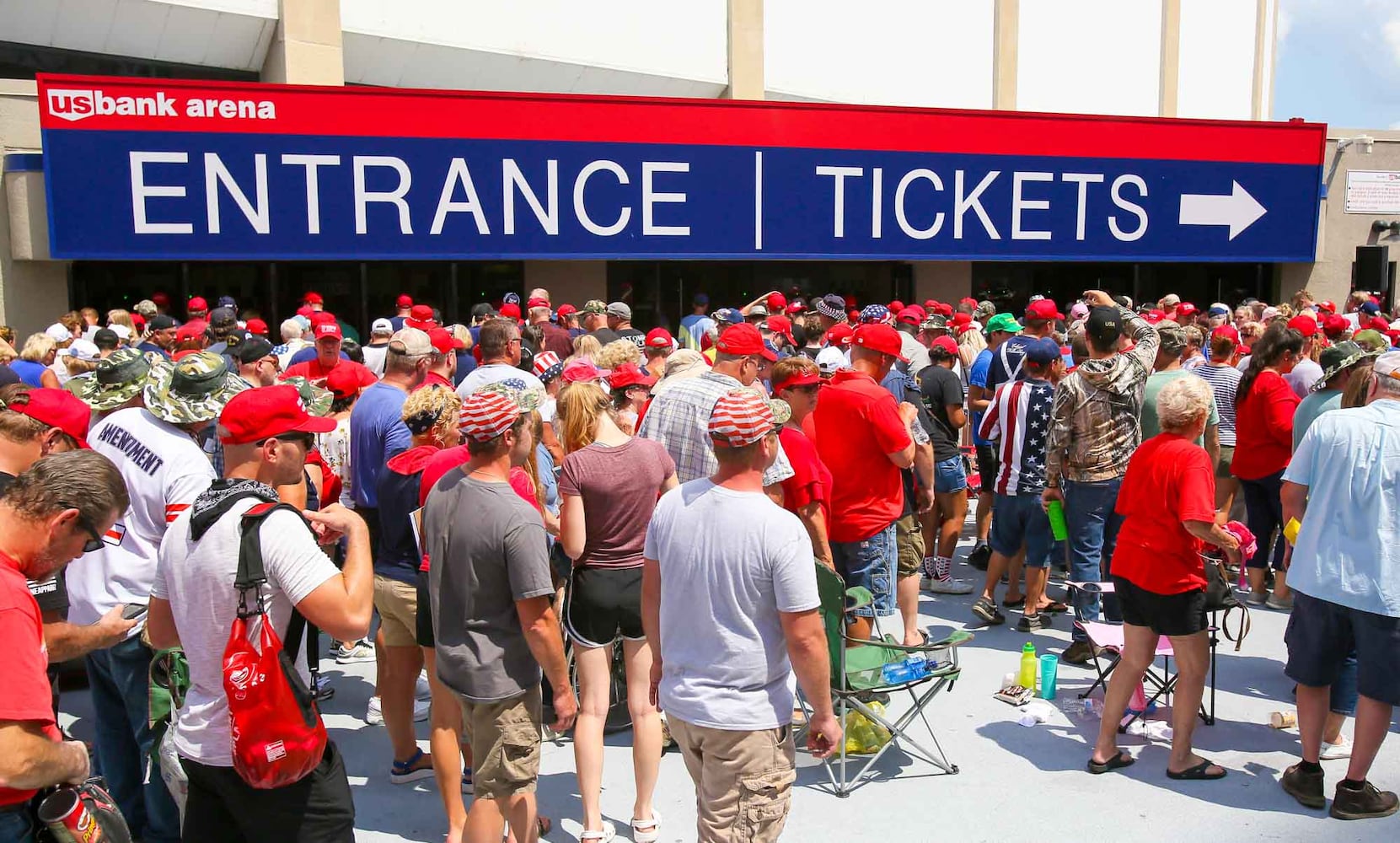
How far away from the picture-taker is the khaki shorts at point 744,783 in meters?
3.03

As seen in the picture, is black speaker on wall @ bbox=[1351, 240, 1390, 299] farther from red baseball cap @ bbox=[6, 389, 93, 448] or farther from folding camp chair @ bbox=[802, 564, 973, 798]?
red baseball cap @ bbox=[6, 389, 93, 448]

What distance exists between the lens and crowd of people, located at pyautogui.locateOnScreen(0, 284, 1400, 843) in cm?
279

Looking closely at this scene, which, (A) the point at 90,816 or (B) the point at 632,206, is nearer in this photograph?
(A) the point at 90,816

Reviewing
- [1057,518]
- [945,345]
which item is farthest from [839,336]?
[1057,518]

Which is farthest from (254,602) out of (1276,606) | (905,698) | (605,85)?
(605,85)

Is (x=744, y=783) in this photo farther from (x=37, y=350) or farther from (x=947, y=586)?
(x=37, y=350)

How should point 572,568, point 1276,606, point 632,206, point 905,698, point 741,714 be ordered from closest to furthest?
point 741,714 → point 572,568 → point 905,698 → point 1276,606 → point 632,206

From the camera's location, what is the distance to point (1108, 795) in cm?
450

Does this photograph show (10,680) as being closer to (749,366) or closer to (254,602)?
(254,602)

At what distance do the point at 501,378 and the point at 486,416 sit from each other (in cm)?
237

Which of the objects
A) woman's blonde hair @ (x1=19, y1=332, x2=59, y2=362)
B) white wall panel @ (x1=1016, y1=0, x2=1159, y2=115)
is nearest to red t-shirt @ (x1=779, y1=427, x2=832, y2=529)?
woman's blonde hair @ (x1=19, y1=332, x2=59, y2=362)

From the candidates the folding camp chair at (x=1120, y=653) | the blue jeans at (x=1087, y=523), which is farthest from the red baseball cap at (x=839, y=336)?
the folding camp chair at (x=1120, y=653)

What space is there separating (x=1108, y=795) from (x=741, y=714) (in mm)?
2315

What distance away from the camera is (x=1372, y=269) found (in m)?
17.9
